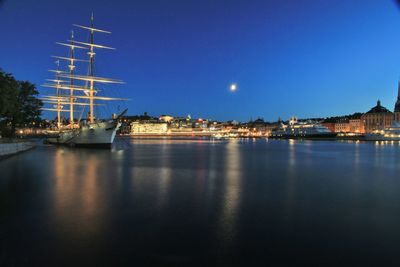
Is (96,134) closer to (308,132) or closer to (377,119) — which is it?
(308,132)

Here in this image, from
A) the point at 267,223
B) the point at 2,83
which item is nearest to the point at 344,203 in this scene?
the point at 267,223

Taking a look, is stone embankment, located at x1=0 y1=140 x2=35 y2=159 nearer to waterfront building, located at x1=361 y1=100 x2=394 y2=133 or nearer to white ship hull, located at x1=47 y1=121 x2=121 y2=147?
white ship hull, located at x1=47 y1=121 x2=121 y2=147

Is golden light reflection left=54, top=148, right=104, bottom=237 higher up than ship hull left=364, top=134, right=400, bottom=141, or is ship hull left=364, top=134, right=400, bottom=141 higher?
golden light reflection left=54, top=148, right=104, bottom=237

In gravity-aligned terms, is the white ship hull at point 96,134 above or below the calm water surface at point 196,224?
above

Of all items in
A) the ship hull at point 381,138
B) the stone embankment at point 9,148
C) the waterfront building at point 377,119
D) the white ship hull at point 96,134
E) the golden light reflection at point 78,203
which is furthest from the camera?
the waterfront building at point 377,119

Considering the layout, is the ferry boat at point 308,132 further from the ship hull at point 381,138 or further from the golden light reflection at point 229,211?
the golden light reflection at point 229,211

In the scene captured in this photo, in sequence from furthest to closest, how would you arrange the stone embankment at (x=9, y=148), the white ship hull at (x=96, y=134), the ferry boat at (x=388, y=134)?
the ferry boat at (x=388, y=134)
the white ship hull at (x=96, y=134)
the stone embankment at (x=9, y=148)

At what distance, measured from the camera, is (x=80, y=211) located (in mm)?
12328

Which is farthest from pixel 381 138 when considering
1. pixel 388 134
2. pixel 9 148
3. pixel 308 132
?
pixel 9 148

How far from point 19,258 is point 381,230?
33.4 feet

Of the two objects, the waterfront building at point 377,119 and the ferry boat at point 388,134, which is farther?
the waterfront building at point 377,119

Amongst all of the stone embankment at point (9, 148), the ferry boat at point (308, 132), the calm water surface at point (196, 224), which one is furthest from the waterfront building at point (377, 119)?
the calm water surface at point (196, 224)

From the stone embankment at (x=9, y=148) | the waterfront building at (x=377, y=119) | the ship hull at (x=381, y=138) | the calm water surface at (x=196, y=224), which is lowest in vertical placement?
the ship hull at (x=381, y=138)

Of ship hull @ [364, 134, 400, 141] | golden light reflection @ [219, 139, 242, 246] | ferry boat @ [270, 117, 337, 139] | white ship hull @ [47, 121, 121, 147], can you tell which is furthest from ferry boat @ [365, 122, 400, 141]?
golden light reflection @ [219, 139, 242, 246]
